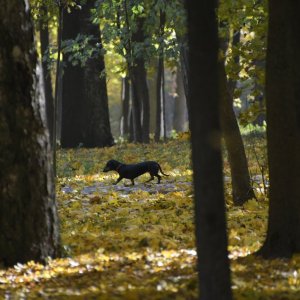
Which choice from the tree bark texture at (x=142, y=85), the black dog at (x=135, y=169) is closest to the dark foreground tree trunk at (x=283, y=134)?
the black dog at (x=135, y=169)

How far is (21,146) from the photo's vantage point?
771cm

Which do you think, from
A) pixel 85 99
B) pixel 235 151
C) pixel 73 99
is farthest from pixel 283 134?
pixel 73 99

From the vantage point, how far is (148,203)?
12.6 metres

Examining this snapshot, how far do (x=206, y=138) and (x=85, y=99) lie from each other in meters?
20.4

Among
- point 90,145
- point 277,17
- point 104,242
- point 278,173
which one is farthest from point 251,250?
point 90,145

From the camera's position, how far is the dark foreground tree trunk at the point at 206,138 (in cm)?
535

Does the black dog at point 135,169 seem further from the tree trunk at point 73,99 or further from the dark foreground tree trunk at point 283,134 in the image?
the tree trunk at point 73,99

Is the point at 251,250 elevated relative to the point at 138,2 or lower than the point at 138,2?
lower

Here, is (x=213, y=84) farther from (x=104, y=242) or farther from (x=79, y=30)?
(x=79, y=30)

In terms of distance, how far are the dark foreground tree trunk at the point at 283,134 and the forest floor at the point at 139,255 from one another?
29 centimetres

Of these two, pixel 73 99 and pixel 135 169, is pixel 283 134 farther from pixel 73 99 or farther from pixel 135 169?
pixel 73 99

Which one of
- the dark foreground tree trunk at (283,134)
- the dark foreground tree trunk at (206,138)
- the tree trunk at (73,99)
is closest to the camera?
the dark foreground tree trunk at (206,138)

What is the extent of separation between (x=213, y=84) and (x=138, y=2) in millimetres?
16148

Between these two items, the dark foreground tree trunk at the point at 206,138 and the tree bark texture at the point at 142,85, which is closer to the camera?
the dark foreground tree trunk at the point at 206,138
